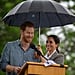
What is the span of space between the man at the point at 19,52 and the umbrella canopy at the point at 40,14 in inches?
28.9

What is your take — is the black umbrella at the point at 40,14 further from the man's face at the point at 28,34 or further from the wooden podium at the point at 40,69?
the wooden podium at the point at 40,69

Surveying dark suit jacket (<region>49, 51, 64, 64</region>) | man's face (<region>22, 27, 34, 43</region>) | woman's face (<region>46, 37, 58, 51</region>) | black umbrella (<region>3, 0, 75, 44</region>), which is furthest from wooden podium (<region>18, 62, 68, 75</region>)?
black umbrella (<region>3, 0, 75, 44</region>)

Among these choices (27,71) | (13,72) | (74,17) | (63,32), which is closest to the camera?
(27,71)

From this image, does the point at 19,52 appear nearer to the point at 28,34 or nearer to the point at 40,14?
the point at 28,34

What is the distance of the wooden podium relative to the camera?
7281 mm

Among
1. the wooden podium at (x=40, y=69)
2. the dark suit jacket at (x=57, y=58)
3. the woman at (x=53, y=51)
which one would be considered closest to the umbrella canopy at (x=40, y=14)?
the woman at (x=53, y=51)

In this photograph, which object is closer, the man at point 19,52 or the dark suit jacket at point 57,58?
the man at point 19,52

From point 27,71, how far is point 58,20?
2.25 m

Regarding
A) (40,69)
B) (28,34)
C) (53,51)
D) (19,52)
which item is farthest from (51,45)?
(40,69)

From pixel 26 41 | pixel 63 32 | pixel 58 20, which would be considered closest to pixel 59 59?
pixel 26 41

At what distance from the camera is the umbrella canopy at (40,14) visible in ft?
29.0

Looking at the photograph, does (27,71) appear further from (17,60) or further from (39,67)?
(17,60)

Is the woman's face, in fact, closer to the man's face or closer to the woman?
the woman

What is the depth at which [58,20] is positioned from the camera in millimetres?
9406
